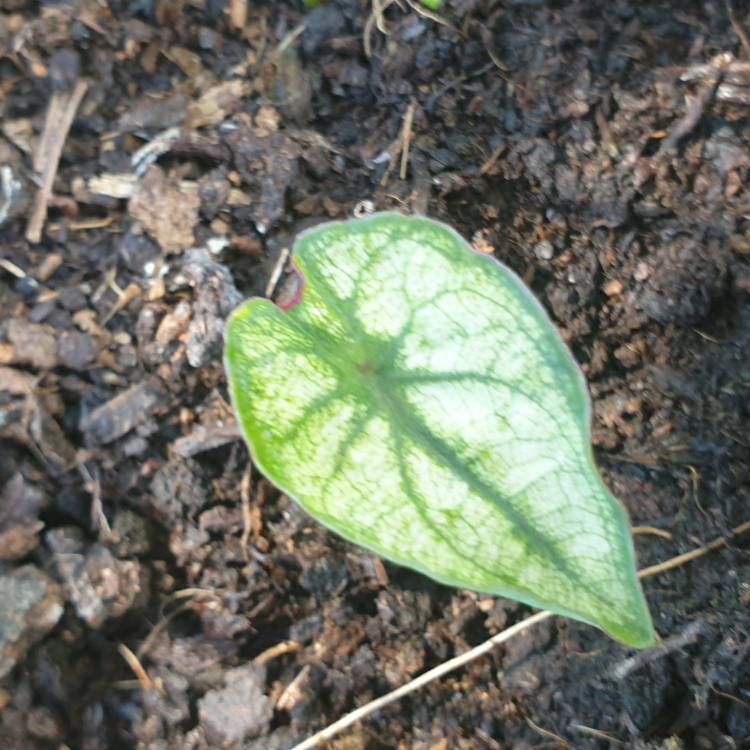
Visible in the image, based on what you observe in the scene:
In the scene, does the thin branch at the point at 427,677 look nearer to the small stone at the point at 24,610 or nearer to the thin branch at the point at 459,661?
the thin branch at the point at 459,661

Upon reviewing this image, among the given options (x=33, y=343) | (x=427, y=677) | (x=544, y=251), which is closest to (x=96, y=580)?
(x=33, y=343)

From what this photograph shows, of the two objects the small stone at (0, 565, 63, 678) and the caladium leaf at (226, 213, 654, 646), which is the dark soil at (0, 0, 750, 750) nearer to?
the small stone at (0, 565, 63, 678)

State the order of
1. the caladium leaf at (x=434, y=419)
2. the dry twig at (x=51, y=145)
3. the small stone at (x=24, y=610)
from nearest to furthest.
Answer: the caladium leaf at (x=434, y=419), the small stone at (x=24, y=610), the dry twig at (x=51, y=145)

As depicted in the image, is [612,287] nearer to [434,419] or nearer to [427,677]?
[434,419]

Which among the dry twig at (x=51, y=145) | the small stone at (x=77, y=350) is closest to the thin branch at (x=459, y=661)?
the small stone at (x=77, y=350)

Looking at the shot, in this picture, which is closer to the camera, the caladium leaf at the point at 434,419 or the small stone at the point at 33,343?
the caladium leaf at the point at 434,419

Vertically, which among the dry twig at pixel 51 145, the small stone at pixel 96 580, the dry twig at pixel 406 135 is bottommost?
the small stone at pixel 96 580

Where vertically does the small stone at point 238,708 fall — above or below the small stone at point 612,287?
below
